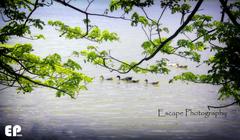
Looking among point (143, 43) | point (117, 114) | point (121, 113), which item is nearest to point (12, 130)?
point (117, 114)

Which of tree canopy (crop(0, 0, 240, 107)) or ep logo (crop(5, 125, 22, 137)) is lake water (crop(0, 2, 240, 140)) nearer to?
ep logo (crop(5, 125, 22, 137))

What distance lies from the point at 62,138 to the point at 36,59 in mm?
7511

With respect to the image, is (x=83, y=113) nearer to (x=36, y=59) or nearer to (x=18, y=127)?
(x=18, y=127)

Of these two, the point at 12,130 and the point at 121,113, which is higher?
the point at 121,113

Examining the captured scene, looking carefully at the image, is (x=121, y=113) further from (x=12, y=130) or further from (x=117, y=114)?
(x=12, y=130)

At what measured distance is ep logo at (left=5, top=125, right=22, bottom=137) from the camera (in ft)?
60.8

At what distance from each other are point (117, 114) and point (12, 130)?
6.44 meters

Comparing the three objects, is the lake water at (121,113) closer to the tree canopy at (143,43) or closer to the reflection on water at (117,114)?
the reflection on water at (117,114)

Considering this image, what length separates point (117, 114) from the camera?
74.3 ft

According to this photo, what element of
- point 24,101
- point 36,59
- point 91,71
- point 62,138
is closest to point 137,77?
point 91,71

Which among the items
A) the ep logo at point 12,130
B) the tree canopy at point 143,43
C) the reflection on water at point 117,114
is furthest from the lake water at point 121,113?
the tree canopy at point 143,43

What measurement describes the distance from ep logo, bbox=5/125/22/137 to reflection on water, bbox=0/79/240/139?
1.00 feet

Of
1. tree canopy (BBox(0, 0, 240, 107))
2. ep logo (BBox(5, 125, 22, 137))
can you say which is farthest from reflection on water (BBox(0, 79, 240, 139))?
tree canopy (BBox(0, 0, 240, 107))

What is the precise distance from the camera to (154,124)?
2089 cm
